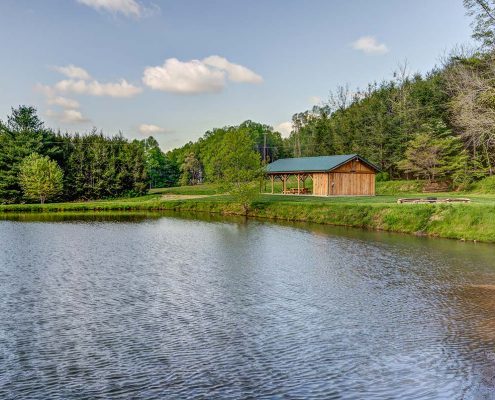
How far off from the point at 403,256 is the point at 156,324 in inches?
574

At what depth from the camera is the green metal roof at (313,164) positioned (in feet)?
168

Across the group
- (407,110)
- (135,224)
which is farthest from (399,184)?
(135,224)

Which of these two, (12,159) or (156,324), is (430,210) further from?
(12,159)

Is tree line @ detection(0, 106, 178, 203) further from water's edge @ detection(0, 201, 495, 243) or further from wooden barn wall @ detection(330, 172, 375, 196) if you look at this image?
wooden barn wall @ detection(330, 172, 375, 196)

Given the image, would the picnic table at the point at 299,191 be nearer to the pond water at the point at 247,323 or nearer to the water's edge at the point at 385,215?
the water's edge at the point at 385,215

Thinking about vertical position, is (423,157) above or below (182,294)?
above

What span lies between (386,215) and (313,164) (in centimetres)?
2100

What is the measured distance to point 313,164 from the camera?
54.4 m

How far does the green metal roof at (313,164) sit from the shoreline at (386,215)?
Result: 7.51m

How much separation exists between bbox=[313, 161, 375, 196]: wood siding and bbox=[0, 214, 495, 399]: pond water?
87.9 ft

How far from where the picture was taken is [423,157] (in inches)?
2188

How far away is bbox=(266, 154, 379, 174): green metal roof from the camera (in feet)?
168

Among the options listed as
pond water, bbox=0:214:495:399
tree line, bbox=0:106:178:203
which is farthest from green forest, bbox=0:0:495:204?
pond water, bbox=0:214:495:399

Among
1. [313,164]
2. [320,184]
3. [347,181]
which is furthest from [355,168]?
[313,164]
